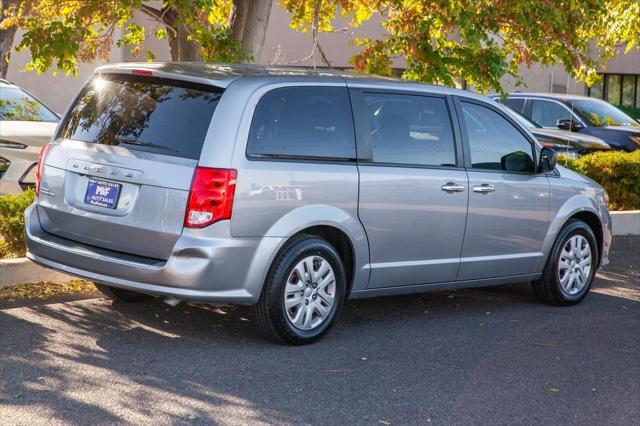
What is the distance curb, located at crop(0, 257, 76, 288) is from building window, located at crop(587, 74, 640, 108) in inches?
1479

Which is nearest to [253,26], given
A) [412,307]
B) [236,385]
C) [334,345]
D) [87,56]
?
[87,56]

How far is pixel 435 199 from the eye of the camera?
796cm

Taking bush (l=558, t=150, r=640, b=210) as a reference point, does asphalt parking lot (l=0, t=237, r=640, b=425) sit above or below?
below

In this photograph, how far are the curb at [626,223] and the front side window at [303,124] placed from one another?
714 cm

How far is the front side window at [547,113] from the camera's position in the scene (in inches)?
738

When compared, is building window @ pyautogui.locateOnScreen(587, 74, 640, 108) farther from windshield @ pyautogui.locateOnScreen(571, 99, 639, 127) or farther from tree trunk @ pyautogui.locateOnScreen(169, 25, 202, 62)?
tree trunk @ pyautogui.locateOnScreen(169, 25, 202, 62)

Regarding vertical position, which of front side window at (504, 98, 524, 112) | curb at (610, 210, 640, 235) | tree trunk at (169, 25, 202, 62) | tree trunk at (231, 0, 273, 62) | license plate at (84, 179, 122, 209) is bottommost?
curb at (610, 210, 640, 235)

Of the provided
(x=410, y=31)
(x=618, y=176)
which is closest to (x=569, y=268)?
(x=410, y=31)

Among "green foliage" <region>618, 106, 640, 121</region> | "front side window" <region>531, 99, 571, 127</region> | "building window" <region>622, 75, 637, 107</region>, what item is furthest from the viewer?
"building window" <region>622, 75, 637, 107</region>

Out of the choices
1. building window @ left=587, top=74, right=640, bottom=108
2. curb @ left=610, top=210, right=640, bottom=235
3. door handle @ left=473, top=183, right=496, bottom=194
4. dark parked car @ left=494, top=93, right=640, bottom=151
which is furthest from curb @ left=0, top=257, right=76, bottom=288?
building window @ left=587, top=74, right=640, bottom=108

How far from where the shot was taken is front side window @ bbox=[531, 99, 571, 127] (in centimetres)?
1873

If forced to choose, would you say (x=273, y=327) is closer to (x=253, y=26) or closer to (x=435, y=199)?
(x=435, y=199)

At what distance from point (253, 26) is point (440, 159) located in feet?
12.8

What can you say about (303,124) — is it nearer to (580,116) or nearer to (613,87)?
(580,116)
